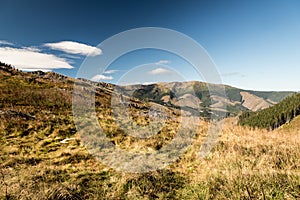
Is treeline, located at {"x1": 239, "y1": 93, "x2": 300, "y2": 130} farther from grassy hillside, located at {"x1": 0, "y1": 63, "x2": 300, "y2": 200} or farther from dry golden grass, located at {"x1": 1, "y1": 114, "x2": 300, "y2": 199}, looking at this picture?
dry golden grass, located at {"x1": 1, "y1": 114, "x2": 300, "y2": 199}

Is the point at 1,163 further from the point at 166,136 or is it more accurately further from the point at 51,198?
the point at 166,136

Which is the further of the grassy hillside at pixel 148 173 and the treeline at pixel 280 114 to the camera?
the treeline at pixel 280 114

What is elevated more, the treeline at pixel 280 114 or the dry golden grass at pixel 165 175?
the dry golden grass at pixel 165 175

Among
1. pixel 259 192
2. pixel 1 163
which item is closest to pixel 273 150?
pixel 259 192

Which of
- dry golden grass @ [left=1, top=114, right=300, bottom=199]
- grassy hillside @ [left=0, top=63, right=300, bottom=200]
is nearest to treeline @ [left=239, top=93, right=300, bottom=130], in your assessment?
grassy hillside @ [left=0, top=63, right=300, bottom=200]

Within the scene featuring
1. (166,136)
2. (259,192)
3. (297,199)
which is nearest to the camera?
(297,199)

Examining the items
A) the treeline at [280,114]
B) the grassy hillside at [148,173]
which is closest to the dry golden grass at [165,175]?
the grassy hillside at [148,173]

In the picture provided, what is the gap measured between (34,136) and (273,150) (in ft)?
36.3

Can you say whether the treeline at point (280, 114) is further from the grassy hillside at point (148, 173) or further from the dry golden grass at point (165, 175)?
the dry golden grass at point (165, 175)

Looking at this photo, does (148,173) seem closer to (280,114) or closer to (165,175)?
(165,175)

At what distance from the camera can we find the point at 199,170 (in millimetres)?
7035

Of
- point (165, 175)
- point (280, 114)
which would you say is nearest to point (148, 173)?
point (165, 175)

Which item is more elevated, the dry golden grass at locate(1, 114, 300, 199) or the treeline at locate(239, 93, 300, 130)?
the dry golden grass at locate(1, 114, 300, 199)

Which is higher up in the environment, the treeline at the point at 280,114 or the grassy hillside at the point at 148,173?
the grassy hillside at the point at 148,173
